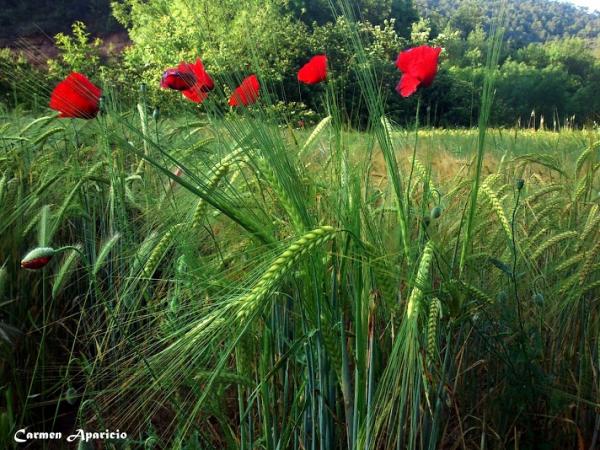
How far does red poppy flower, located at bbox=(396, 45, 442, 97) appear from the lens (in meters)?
1.38

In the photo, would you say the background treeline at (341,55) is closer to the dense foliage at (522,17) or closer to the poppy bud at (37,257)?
the dense foliage at (522,17)

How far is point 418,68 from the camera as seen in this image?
1.40 meters

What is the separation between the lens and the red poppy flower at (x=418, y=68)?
1.38 meters

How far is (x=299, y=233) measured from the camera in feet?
2.60

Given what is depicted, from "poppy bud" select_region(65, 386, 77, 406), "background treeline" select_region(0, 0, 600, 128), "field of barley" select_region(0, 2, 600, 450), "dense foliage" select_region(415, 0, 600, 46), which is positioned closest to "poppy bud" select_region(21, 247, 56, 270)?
"field of barley" select_region(0, 2, 600, 450)

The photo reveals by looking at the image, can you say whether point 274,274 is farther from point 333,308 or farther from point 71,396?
point 71,396

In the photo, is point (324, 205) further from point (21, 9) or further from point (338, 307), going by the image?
point (21, 9)

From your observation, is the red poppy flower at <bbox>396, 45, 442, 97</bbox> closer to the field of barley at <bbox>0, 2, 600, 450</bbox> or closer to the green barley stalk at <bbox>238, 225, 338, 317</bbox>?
the field of barley at <bbox>0, 2, 600, 450</bbox>

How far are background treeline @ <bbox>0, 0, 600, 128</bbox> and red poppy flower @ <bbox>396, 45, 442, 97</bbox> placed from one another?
0.07 metres

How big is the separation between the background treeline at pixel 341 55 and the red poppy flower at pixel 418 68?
68 mm

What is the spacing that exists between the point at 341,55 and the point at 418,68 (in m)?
8.82

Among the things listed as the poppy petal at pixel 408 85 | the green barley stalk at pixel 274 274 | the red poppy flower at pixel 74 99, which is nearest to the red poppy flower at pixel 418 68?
the poppy petal at pixel 408 85

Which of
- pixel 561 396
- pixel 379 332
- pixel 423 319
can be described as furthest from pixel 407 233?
pixel 561 396

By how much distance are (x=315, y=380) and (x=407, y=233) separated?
0.29 m
